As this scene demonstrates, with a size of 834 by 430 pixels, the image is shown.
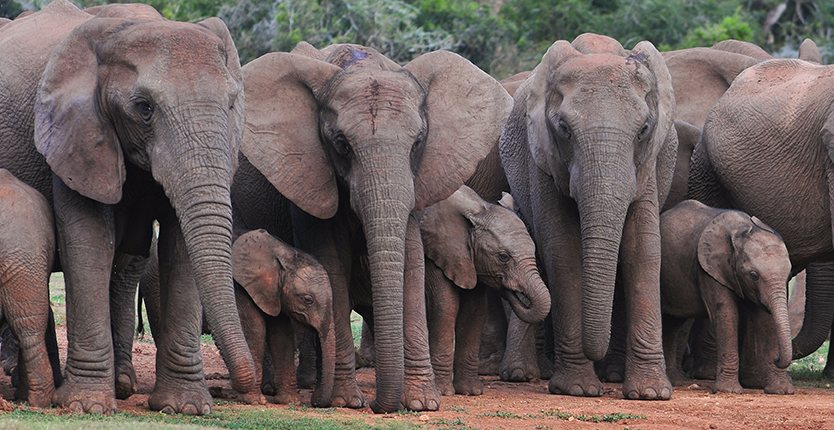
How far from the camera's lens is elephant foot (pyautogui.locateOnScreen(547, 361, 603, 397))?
31.3ft

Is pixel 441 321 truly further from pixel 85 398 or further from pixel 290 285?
pixel 85 398

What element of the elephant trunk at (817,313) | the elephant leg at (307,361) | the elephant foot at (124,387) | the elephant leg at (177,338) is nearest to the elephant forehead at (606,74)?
the elephant leg at (307,361)

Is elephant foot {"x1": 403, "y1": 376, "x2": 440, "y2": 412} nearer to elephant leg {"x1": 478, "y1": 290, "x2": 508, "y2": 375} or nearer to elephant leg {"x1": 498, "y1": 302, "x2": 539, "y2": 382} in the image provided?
elephant leg {"x1": 498, "y1": 302, "x2": 539, "y2": 382}

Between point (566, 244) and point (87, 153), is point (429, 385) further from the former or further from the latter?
point (87, 153)

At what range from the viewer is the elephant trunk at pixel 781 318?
918cm


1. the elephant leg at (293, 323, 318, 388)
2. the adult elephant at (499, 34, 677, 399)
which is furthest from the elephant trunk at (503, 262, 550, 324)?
the elephant leg at (293, 323, 318, 388)

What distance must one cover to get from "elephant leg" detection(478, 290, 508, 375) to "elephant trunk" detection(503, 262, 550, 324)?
7.00 feet

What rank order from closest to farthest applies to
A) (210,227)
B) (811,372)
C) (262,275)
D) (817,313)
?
(210,227)
(262,275)
(817,313)
(811,372)

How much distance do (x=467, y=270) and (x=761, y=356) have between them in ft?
8.33

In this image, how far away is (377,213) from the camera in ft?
25.8

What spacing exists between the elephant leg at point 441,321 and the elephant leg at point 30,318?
283cm

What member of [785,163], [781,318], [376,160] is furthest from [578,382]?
[785,163]

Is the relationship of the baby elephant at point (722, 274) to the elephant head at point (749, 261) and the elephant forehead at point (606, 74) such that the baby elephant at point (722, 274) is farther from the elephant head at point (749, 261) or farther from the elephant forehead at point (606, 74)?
the elephant forehead at point (606, 74)

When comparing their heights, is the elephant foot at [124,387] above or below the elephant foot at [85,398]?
below
